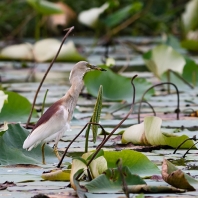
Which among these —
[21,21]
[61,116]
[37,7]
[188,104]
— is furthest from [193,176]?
[21,21]

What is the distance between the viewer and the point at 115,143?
284 centimetres

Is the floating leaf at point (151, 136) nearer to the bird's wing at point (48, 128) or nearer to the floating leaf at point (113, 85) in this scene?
the bird's wing at point (48, 128)

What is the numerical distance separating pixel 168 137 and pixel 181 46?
4442mm

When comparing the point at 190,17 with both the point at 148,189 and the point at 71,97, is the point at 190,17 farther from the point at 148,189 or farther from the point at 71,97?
the point at 148,189

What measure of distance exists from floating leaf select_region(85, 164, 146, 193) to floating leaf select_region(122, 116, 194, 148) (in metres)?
0.67

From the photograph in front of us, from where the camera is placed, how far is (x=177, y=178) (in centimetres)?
198

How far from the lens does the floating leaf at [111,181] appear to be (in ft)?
6.49

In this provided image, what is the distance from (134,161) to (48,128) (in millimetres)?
298

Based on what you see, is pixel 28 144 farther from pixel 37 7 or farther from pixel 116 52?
pixel 116 52

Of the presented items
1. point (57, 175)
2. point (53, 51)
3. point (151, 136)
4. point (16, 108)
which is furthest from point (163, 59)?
point (57, 175)

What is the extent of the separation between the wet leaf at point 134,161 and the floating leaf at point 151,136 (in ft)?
1.39

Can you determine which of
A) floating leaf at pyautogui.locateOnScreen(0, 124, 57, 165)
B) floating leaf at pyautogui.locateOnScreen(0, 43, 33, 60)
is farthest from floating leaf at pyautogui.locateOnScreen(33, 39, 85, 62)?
floating leaf at pyautogui.locateOnScreen(0, 124, 57, 165)

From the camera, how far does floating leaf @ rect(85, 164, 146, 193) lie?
1978 mm

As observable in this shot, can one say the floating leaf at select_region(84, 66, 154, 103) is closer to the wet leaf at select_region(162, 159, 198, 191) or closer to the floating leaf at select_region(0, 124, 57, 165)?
the floating leaf at select_region(0, 124, 57, 165)
